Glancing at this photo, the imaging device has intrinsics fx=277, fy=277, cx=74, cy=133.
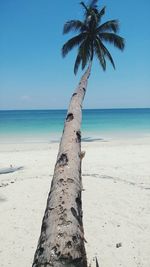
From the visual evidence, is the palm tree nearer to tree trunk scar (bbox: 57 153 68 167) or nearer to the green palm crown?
tree trunk scar (bbox: 57 153 68 167)

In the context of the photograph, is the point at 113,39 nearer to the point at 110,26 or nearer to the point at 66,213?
the point at 110,26

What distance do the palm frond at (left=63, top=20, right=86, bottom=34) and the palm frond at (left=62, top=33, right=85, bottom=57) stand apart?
1.29ft

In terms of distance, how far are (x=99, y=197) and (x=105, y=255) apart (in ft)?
9.92

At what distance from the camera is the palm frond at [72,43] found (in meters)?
15.2

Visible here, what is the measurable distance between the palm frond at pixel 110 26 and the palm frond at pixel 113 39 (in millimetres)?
255

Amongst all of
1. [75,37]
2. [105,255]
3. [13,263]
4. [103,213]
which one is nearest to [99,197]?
[103,213]

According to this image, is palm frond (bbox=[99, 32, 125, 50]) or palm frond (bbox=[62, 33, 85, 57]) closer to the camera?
palm frond (bbox=[99, 32, 125, 50])

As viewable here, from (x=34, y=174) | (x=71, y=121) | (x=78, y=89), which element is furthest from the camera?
(x=34, y=174)

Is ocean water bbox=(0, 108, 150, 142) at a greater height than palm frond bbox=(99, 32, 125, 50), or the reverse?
ocean water bbox=(0, 108, 150, 142)

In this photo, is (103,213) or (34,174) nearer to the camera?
(103,213)

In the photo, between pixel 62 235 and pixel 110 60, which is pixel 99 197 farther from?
pixel 110 60

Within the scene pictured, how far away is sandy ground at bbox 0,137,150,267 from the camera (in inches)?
205

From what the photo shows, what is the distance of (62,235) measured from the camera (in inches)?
92.7

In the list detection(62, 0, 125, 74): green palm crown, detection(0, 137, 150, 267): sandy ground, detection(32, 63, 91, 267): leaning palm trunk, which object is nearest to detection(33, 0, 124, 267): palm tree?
detection(32, 63, 91, 267): leaning palm trunk
